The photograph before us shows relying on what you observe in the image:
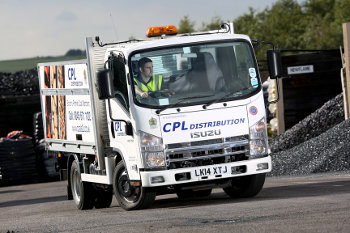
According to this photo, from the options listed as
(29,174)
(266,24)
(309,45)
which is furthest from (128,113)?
(266,24)

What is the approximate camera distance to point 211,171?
11.8 metres

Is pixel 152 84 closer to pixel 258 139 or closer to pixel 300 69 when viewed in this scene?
pixel 258 139

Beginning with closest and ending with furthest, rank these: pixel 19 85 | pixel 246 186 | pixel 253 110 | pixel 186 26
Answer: pixel 253 110
pixel 246 186
pixel 19 85
pixel 186 26

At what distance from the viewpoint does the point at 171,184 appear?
11.7 meters

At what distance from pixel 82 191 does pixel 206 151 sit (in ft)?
12.1

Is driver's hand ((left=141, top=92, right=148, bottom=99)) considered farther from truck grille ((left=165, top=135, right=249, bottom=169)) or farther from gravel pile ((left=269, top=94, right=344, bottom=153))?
gravel pile ((left=269, top=94, right=344, bottom=153))

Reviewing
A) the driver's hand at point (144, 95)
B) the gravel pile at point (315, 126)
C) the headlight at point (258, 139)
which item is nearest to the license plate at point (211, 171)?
the headlight at point (258, 139)

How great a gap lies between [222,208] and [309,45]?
288 ft

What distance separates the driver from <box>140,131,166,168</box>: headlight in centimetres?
63

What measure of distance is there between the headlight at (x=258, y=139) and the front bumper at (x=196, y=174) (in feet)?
0.55

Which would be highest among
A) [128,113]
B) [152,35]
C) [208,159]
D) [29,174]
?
[152,35]

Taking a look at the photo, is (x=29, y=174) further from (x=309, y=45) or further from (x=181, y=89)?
(x=309, y=45)

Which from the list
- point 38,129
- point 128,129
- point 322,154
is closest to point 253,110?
point 128,129

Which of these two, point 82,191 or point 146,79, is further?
point 82,191
